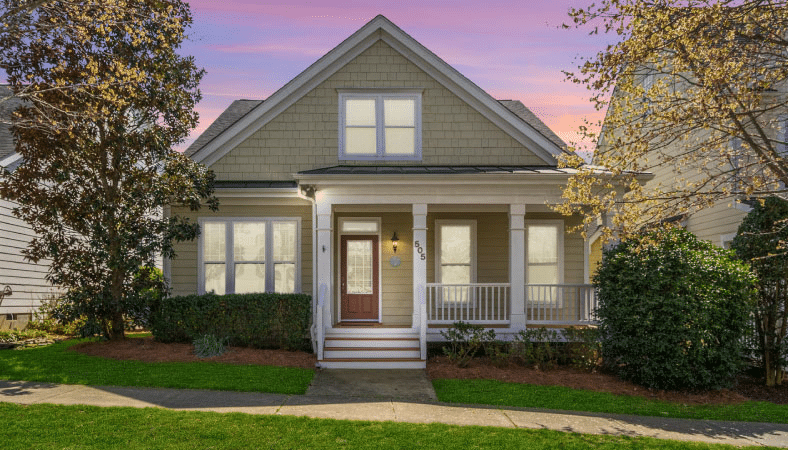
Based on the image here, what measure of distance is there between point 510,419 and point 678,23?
232 inches

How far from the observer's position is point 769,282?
37.4 ft

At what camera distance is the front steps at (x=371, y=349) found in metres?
12.2

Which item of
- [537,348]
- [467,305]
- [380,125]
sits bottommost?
[537,348]

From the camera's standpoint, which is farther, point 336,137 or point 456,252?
point 456,252

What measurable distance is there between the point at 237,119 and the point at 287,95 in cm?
210

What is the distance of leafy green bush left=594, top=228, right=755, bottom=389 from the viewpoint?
10.5 metres

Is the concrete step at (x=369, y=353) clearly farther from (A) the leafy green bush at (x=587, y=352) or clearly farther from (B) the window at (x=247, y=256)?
(A) the leafy green bush at (x=587, y=352)

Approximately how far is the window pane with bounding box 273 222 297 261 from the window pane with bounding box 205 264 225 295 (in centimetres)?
136

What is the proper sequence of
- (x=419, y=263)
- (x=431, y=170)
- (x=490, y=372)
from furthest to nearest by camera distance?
1. (x=431, y=170)
2. (x=419, y=263)
3. (x=490, y=372)

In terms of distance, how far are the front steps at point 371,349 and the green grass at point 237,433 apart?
409 cm

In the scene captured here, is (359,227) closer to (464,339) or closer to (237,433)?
(464,339)

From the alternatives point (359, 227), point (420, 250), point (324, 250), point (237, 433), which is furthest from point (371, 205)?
point (237, 433)

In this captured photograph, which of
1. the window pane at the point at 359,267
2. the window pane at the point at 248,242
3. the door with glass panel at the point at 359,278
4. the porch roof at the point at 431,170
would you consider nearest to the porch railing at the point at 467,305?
the door with glass panel at the point at 359,278

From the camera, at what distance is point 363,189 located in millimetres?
13117
